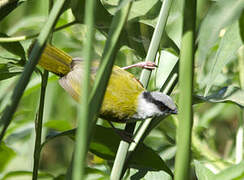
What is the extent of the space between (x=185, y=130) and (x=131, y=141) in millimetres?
295

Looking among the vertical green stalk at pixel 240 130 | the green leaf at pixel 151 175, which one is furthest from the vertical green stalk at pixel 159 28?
the vertical green stalk at pixel 240 130

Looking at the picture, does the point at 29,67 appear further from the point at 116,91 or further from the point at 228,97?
the point at 116,91

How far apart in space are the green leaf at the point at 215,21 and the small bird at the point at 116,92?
2.11 feet

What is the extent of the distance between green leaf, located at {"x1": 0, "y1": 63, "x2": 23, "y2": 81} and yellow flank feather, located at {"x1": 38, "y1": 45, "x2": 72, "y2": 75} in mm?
147

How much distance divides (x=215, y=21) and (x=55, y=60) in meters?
0.80

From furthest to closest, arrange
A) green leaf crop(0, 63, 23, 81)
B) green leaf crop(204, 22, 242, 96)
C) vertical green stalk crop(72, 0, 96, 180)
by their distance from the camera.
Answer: green leaf crop(0, 63, 23, 81) < green leaf crop(204, 22, 242, 96) < vertical green stalk crop(72, 0, 96, 180)

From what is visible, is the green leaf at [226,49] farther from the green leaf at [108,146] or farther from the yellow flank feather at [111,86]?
the yellow flank feather at [111,86]

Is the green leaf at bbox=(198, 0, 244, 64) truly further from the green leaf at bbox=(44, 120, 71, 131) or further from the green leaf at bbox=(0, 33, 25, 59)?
the green leaf at bbox=(44, 120, 71, 131)

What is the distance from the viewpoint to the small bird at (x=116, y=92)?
126 centimetres

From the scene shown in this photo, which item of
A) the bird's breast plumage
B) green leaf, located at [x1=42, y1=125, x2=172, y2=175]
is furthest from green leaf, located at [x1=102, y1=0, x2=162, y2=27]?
the bird's breast plumage

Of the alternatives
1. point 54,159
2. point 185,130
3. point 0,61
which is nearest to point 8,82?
point 0,61

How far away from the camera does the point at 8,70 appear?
3.24 feet

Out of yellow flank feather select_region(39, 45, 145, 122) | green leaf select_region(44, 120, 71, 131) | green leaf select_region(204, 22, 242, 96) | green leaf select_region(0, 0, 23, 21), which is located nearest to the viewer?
green leaf select_region(204, 22, 242, 96)

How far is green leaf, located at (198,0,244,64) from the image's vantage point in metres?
0.53
